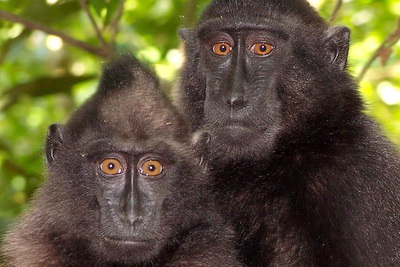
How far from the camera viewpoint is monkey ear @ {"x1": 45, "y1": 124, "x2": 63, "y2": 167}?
4496 mm

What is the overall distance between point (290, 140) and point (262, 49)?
2.12ft

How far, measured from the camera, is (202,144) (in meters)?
4.69

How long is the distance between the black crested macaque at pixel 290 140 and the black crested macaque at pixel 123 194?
1.08ft

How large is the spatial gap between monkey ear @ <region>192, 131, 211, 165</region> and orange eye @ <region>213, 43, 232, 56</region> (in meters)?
0.71

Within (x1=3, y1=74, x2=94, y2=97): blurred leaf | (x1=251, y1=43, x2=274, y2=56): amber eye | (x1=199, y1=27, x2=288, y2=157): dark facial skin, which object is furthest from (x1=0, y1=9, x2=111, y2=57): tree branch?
(x1=251, y1=43, x2=274, y2=56): amber eye

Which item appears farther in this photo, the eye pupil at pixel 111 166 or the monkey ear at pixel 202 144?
the monkey ear at pixel 202 144

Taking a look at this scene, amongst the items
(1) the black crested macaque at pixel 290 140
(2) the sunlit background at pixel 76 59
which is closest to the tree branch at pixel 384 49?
(2) the sunlit background at pixel 76 59

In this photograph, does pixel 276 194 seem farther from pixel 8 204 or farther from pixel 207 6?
pixel 8 204

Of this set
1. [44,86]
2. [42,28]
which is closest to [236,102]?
[42,28]

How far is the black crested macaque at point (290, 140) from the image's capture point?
4486mm

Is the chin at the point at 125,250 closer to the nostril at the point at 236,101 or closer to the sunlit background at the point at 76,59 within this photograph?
the nostril at the point at 236,101

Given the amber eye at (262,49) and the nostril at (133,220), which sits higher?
the amber eye at (262,49)

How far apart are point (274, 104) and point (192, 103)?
650 millimetres

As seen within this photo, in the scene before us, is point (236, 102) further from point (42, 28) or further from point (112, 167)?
point (42, 28)
